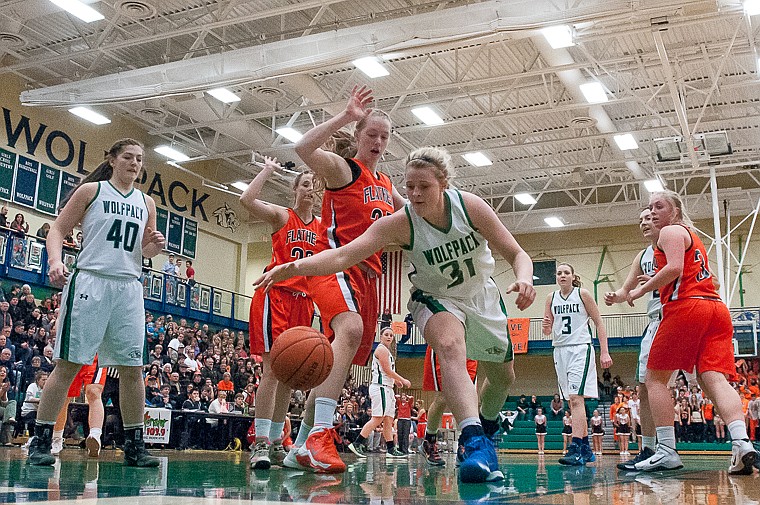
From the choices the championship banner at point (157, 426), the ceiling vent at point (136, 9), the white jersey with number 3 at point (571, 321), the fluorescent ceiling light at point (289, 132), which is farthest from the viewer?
the fluorescent ceiling light at point (289, 132)

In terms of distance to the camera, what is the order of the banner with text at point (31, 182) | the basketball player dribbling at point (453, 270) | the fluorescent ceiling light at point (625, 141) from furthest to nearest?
the fluorescent ceiling light at point (625, 141) → the banner with text at point (31, 182) → the basketball player dribbling at point (453, 270)

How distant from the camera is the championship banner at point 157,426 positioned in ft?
37.7

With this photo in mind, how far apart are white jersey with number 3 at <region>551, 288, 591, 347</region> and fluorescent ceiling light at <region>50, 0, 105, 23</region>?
10.4 m

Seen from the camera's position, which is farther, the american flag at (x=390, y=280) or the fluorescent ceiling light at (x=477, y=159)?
the american flag at (x=390, y=280)

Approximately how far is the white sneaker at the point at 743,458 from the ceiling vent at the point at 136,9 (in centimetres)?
1302

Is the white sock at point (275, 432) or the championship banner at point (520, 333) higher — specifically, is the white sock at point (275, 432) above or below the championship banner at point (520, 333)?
below

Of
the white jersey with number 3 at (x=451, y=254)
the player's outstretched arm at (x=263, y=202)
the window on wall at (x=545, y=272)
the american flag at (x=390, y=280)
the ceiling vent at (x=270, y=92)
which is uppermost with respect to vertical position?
the ceiling vent at (x=270, y=92)

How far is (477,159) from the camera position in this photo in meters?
21.0

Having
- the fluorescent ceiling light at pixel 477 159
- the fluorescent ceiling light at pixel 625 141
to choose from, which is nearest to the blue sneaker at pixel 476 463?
the fluorescent ceiling light at pixel 625 141

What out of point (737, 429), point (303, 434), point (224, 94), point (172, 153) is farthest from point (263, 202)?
point (172, 153)

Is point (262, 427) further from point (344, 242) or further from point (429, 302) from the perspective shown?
point (429, 302)

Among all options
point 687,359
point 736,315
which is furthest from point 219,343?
point 687,359

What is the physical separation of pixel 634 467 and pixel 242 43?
1402 cm

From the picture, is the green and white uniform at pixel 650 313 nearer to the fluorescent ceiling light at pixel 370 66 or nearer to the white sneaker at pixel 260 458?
the white sneaker at pixel 260 458
